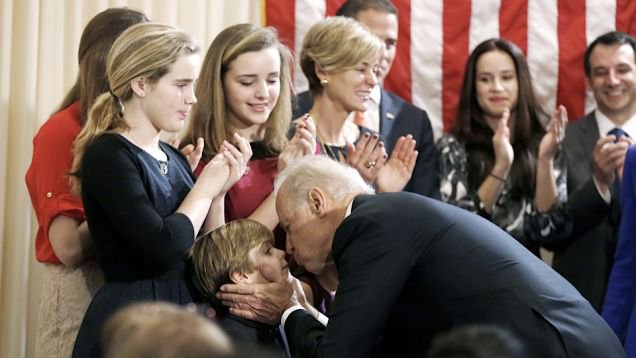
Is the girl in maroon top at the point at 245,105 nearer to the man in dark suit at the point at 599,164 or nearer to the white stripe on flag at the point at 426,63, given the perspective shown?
the man in dark suit at the point at 599,164

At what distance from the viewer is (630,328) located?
3.61m

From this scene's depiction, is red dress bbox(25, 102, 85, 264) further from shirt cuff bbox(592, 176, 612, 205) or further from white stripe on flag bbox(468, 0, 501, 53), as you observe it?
white stripe on flag bbox(468, 0, 501, 53)

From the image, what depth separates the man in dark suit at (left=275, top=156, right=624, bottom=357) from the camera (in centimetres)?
281

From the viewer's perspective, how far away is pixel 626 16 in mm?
5344

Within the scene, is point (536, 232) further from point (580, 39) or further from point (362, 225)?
point (362, 225)

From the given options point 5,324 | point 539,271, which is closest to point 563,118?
point 539,271

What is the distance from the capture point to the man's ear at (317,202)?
299 cm

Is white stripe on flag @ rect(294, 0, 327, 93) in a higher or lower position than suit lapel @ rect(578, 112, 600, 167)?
higher

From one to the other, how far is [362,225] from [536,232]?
6.46 feet

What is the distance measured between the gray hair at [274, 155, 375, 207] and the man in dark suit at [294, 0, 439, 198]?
1.58 m

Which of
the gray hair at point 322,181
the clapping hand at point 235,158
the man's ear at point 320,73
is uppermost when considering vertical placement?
the man's ear at point 320,73

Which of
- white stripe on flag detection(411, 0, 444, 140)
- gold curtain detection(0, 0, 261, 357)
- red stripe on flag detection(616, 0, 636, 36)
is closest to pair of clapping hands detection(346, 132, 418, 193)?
white stripe on flag detection(411, 0, 444, 140)

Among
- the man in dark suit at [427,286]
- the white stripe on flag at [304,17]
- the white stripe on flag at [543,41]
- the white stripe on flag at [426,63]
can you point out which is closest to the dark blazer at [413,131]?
the white stripe on flag at [426,63]

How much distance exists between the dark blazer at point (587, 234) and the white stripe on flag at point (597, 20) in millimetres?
499
